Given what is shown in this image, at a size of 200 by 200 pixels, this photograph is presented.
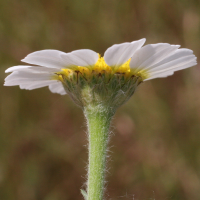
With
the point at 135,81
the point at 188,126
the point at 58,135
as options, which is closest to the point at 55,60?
the point at 135,81

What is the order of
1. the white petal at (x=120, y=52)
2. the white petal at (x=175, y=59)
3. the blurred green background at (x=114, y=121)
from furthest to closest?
1. the blurred green background at (x=114, y=121)
2. the white petal at (x=175, y=59)
3. the white petal at (x=120, y=52)

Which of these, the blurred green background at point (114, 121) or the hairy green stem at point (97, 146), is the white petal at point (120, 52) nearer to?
the hairy green stem at point (97, 146)

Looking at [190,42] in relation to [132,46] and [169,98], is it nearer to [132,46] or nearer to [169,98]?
[169,98]

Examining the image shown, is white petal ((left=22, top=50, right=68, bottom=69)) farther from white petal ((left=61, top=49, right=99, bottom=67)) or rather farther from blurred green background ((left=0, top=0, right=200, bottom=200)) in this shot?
blurred green background ((left=0, top=0, right=200, bottom=200))

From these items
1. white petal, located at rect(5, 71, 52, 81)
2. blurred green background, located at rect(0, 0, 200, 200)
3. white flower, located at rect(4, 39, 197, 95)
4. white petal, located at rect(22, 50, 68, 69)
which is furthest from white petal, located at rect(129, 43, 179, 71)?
blurred green background, located at rect(0, 0, 200, 200)

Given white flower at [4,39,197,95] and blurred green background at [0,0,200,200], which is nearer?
white flower at [4,39,197,95]

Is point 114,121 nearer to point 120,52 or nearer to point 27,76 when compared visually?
point 27,76

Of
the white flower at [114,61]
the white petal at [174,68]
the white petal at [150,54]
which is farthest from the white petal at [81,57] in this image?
the white petal at [174,68]
